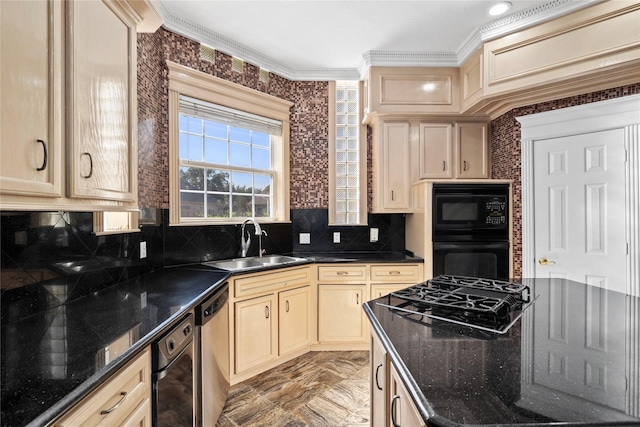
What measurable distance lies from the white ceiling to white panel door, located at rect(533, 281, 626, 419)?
2198mm

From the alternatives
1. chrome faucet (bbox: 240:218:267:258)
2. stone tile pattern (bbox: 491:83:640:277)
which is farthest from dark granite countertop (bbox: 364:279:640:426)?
chrome faucet (bbox: 240:218:267:258)

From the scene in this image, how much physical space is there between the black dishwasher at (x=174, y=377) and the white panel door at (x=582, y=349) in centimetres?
133

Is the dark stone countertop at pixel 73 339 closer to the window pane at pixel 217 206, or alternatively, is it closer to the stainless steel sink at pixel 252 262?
the stainless steel sink at pixel 252 262

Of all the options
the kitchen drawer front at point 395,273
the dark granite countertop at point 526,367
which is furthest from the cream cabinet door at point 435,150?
the dark granite countertop at point 526,367

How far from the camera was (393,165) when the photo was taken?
3348 mm

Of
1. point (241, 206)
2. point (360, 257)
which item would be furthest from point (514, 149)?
point (241, 206)

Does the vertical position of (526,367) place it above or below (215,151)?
below

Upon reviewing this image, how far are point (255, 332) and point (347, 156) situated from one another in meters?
2.13

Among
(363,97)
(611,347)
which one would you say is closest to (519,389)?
(611,347)

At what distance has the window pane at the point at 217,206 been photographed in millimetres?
2997

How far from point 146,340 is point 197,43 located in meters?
2.61

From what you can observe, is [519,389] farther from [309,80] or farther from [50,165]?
[309,80]

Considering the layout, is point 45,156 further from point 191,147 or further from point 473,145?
point 473,145

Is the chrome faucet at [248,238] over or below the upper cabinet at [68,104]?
below
